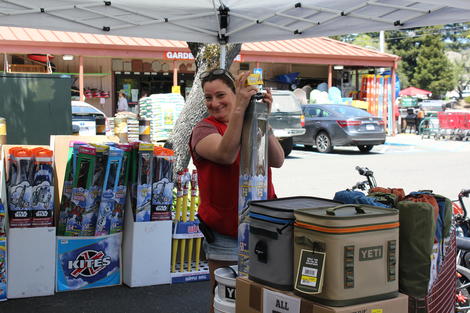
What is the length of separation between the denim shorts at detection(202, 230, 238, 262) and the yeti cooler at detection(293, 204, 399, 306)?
0.79 meters

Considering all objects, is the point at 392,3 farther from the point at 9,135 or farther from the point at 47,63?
the point at 47,63

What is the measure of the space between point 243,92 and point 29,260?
3.19 metres

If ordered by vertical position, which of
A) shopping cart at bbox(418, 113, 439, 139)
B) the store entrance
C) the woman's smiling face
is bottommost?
shopping cart at bbox(418, 113, 439, 139)

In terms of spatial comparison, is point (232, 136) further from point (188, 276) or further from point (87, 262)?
point (188, 276)

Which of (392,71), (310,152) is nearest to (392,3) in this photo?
(310,152)

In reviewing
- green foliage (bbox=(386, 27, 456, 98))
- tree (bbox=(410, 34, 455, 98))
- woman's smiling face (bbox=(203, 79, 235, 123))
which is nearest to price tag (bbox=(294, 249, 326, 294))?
woman's smiling face (bbox=(203, 79, 235, 123))

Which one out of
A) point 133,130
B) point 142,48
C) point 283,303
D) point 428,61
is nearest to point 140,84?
point 142,48

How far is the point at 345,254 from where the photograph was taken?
98.7 inches

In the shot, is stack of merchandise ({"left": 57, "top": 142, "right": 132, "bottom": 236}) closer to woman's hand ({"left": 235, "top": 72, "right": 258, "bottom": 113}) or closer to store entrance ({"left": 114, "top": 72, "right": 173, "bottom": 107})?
woman's hand ({"left": 235, "top": 72, "right": 258, "bottom": 113})

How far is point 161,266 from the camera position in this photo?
573 cm

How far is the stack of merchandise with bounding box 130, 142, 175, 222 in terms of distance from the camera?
5484 millimetres

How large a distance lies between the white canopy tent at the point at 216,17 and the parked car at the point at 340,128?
13110 mm

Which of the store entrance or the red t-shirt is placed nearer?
the red t-shirt

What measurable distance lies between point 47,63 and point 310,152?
1023 cm
